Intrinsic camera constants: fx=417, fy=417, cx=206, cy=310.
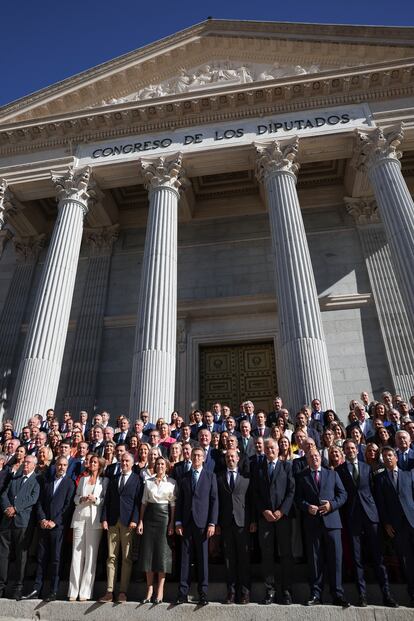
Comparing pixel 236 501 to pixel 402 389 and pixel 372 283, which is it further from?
pixel 372 283

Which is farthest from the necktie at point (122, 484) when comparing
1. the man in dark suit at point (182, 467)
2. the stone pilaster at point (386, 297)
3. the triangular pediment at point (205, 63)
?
the triangular pediment at point (205, 63)

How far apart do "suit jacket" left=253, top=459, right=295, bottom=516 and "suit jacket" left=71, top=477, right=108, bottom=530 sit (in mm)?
2117

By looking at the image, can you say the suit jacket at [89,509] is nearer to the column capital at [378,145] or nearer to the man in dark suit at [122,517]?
the man in dark suit at [122,517]

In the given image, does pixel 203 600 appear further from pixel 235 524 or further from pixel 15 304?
pixel 15 304

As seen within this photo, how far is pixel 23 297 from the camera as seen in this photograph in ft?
61.4

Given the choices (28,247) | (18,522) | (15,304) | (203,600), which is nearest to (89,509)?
(18,522)

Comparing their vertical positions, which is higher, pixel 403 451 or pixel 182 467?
pixel 403 451

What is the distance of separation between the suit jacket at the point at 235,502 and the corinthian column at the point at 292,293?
5026 millimetres

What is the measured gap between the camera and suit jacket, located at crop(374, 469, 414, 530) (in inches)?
197

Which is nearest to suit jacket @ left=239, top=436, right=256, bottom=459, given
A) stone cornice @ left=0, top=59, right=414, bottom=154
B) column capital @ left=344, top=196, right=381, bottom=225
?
stone cornice @ left=0, top=59, right=414, bottom=154

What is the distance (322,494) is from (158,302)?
27.5ft

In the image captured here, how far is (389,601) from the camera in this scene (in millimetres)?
4512

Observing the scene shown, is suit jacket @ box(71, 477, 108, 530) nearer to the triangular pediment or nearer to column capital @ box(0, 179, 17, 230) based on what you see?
column capital @ box(0, 179, 17, 230)

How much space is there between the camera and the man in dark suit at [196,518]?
502 cm
